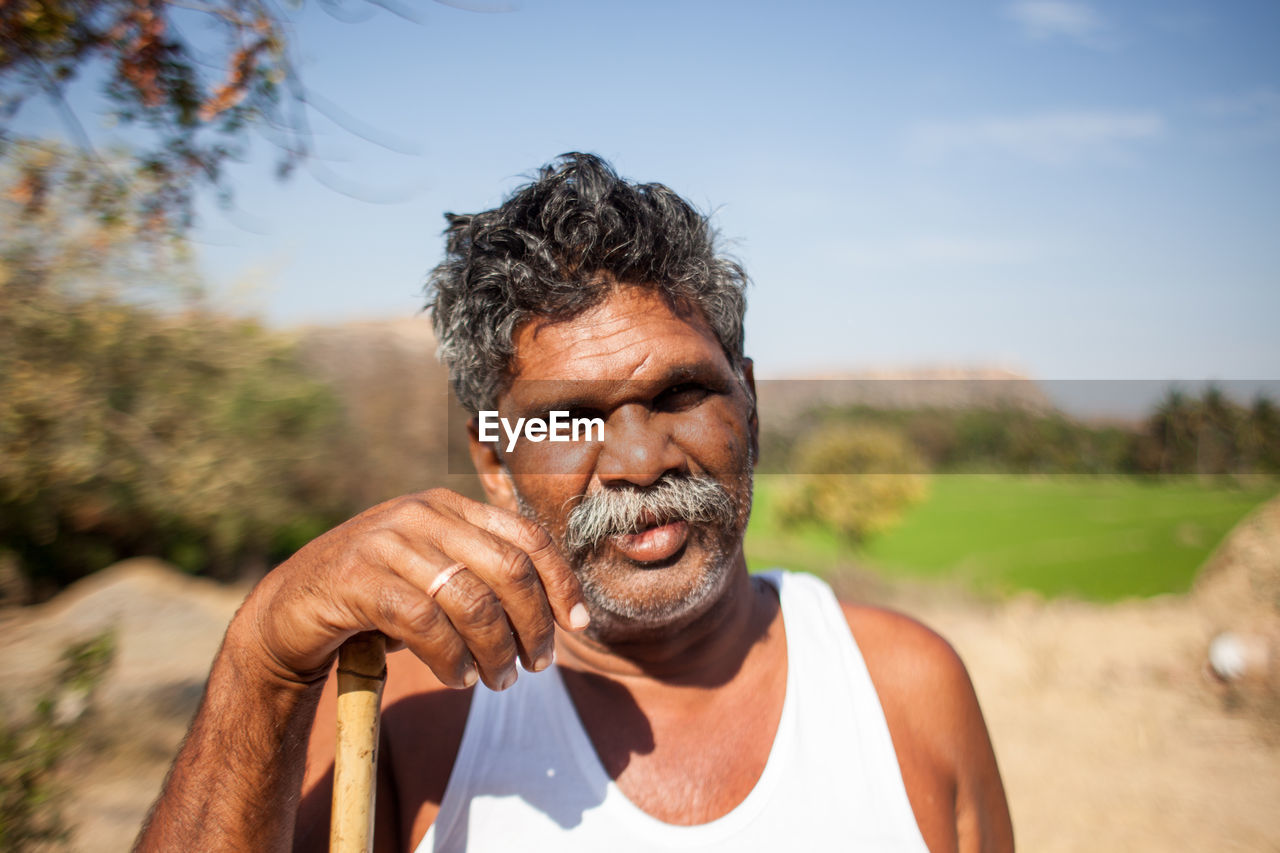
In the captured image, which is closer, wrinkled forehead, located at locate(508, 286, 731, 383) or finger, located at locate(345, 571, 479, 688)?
finger, located at locate(345, 571, 479, 688)

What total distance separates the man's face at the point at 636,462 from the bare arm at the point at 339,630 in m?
Result: 0.62

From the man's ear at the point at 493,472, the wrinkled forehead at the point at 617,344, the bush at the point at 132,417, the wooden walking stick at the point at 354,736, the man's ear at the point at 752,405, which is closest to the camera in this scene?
the wooden walking stick at the point at 354,736

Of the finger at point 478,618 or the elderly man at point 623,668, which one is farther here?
the elderly man at point 623,668

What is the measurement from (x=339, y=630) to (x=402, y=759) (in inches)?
29.1

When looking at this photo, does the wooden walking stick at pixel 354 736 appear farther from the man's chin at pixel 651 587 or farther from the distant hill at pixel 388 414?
the distant hill at pixel 388 414

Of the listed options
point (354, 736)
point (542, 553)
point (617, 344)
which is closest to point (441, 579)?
point (542, 553)

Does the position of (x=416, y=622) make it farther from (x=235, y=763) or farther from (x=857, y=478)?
(x=857, y=478)

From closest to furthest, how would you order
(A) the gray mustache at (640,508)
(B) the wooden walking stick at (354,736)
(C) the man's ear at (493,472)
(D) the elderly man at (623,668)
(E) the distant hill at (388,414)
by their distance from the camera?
1. (B) the wooden walking stick at (354,736)
2. (D) the elderly man at (623,668)
3. (A) the gray mustache at (640,508)
4. (C) the man's ear at (493,472)
5. (E) the distant hill at (388,414)

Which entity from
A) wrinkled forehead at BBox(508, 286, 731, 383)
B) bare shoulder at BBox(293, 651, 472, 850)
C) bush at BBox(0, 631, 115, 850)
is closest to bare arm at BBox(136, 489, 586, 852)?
bare shoulder at BBox(293, 651, 472, 850)

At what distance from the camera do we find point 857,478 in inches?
762

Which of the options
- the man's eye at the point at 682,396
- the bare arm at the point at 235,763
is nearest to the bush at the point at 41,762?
the bare arm at the point at 235,763

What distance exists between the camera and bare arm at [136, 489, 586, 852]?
4.03 feet

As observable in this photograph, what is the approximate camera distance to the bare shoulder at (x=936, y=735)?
77.0 inches

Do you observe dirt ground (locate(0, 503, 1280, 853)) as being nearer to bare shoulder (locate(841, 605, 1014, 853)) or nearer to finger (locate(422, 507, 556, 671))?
finger (locate(422, 507, 556, 671))
